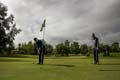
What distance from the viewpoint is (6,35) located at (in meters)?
68.2

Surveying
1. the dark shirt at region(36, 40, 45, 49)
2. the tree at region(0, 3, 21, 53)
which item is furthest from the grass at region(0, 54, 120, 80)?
the tree at region(0, 3, 21, 53)

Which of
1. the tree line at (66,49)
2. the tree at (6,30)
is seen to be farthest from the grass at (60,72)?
the tree line at (66,49)

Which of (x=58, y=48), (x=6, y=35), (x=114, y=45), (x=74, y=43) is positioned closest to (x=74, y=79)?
(x=6, y=35)

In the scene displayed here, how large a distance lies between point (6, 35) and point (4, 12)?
680 centimetres

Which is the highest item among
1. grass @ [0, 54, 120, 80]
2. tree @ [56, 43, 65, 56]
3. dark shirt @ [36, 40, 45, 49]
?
tree @ [56, 43, 65, 56]

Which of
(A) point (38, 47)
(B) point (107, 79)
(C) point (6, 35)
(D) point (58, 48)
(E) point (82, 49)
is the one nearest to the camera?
(B) point (107, 79)

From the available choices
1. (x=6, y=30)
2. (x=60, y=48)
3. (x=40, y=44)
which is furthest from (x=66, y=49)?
(x=40, y=44)

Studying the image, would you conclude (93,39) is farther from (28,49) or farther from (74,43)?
(74,43)

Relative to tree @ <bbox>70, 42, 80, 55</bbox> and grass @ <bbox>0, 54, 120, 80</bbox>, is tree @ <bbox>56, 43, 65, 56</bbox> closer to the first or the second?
tree @ <bbox>70, 42, 80, 55</bbox>

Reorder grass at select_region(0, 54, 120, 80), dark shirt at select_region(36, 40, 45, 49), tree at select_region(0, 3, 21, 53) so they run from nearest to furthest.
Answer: grass at select_region(0, 54, 120, 80) < dark shirt at select_region(36, 40, 45, 49) < tree at select_region(0, 3, 21, 53)

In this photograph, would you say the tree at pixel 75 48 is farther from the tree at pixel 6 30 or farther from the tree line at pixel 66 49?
the tree at pixel 6 30

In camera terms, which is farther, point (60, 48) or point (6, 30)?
point (60, 48)

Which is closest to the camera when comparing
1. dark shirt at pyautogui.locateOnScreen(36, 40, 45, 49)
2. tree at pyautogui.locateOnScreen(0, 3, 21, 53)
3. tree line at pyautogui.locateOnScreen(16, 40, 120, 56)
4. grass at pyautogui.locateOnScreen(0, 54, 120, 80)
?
grass at pyautogui.locateOnScreen(0, 54, 120, 80)

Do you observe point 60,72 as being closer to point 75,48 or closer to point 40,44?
point 40,44
